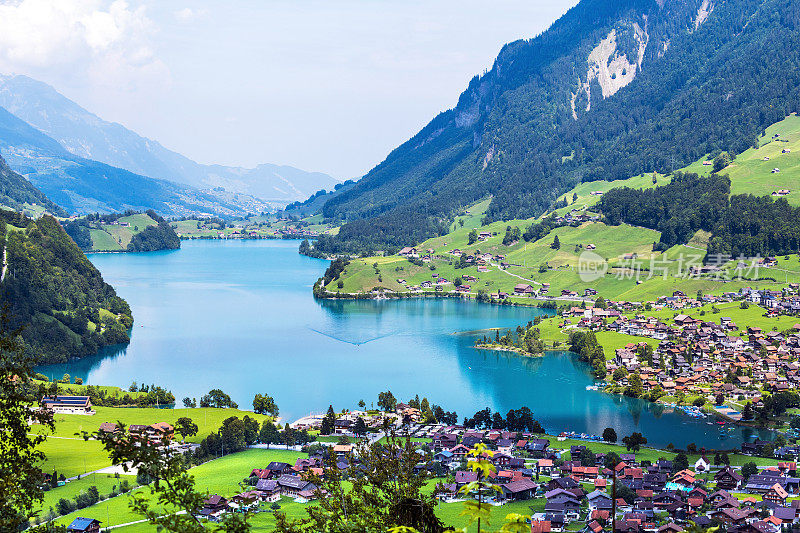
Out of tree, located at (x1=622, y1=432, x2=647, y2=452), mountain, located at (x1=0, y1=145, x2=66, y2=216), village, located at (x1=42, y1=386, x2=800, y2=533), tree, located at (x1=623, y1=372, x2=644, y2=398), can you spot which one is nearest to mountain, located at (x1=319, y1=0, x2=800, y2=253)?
mountain, located at (x1=0, y1=145, x2=66, y2=216)

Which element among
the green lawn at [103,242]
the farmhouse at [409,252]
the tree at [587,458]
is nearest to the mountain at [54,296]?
the tree at [587,458]

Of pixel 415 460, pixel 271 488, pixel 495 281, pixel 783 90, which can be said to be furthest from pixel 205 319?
pixel 783 90

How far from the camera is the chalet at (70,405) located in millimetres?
46656

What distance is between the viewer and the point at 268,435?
4234 cm

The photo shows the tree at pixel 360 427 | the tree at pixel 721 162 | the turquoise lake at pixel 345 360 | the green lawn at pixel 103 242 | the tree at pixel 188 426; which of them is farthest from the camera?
the green lawn at pixel 103 242

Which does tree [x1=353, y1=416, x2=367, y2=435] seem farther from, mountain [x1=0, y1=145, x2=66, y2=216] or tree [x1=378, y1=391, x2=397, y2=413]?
mountain [x1=0, y1=145, x2=66, y2=216]

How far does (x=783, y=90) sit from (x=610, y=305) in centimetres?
6629

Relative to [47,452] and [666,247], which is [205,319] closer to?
[47,452]

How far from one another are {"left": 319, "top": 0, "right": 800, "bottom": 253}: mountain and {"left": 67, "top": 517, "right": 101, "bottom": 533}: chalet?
10232 cm

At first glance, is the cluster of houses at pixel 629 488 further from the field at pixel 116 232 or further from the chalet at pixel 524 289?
the field at pixel 116 232

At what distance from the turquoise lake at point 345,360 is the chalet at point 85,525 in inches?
779

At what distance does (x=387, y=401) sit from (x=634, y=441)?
14.4m

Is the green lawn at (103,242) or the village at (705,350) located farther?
the green lawn at (103,242)

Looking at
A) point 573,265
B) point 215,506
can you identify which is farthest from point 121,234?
point 215,506
